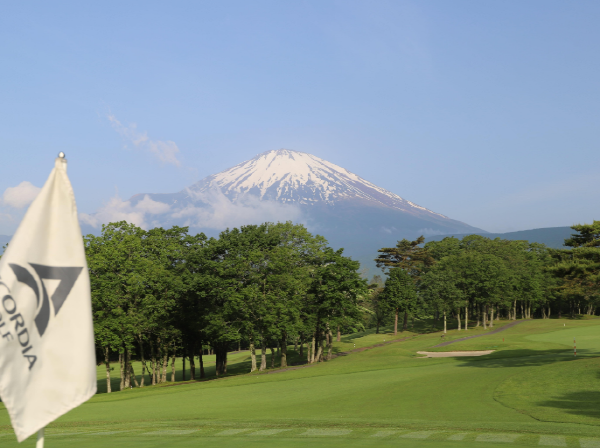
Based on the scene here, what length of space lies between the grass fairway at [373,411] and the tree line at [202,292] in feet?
30.7

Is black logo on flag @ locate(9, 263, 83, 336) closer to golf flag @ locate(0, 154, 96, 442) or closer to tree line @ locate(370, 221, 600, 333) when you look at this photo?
golf flag @ locate(0, 154, 96, 442)

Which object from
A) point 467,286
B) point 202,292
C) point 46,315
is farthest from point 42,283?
point 467,286

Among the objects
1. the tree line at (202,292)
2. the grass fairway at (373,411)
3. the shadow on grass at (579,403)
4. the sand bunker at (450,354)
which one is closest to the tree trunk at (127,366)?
the tree line at (202,292)

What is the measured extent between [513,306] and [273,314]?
73.1m

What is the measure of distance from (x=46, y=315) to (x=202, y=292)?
1790 inches

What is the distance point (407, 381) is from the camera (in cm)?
3244

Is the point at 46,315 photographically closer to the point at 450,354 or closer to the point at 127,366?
the point at 127,366

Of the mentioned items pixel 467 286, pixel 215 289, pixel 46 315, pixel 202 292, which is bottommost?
pixel 467 286

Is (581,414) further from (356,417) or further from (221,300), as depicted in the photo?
(221,300)

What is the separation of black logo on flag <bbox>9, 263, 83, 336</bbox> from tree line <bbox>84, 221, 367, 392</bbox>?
4162 centimetres

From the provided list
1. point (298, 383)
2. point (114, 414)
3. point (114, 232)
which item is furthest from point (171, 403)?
point (114, 232)

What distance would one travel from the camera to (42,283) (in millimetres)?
5688

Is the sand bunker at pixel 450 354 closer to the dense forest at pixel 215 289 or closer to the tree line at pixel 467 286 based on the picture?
the dense forest at pixel 215 289

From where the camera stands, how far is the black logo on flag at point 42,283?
18.2ft
